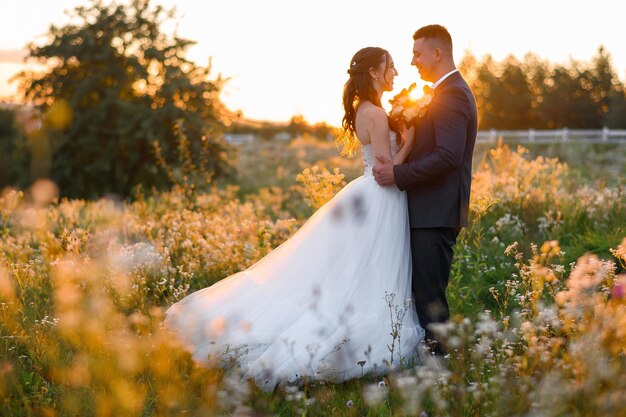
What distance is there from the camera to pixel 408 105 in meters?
4.95

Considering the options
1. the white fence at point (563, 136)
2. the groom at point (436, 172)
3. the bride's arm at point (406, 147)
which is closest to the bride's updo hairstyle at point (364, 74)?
the groom at point (436, 172)

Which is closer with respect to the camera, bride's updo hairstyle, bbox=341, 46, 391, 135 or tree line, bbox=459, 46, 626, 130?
bride's updo hairstyle, bbox=341, 46, 391, 135

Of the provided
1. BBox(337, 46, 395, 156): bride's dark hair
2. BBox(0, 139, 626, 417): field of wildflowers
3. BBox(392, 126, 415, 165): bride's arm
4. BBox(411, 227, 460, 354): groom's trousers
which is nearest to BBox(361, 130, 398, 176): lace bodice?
BBox(392, 126, 415, 165): bride's arm

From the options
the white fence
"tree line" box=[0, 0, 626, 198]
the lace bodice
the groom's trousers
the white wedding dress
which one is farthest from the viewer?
the white fence

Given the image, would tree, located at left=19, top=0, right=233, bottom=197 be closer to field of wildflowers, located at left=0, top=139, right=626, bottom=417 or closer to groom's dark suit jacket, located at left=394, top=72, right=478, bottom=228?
field of wildflowers, located at left=0, top=139, right=626, bottom=417

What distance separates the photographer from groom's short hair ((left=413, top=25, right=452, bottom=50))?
16.0ft

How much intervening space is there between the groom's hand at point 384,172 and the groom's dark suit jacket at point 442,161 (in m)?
0.07

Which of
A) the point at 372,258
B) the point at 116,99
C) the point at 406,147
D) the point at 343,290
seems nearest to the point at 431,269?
the point at 372,258

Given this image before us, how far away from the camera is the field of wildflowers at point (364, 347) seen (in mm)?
3568

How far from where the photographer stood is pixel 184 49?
1772 cm

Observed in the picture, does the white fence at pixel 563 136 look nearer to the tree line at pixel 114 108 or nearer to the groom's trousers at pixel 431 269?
the tree line at pixel 114 108

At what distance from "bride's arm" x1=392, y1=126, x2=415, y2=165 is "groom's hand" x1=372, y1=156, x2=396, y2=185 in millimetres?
58

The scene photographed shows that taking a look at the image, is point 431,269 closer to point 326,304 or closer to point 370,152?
point 326,304

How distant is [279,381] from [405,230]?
1539mm
